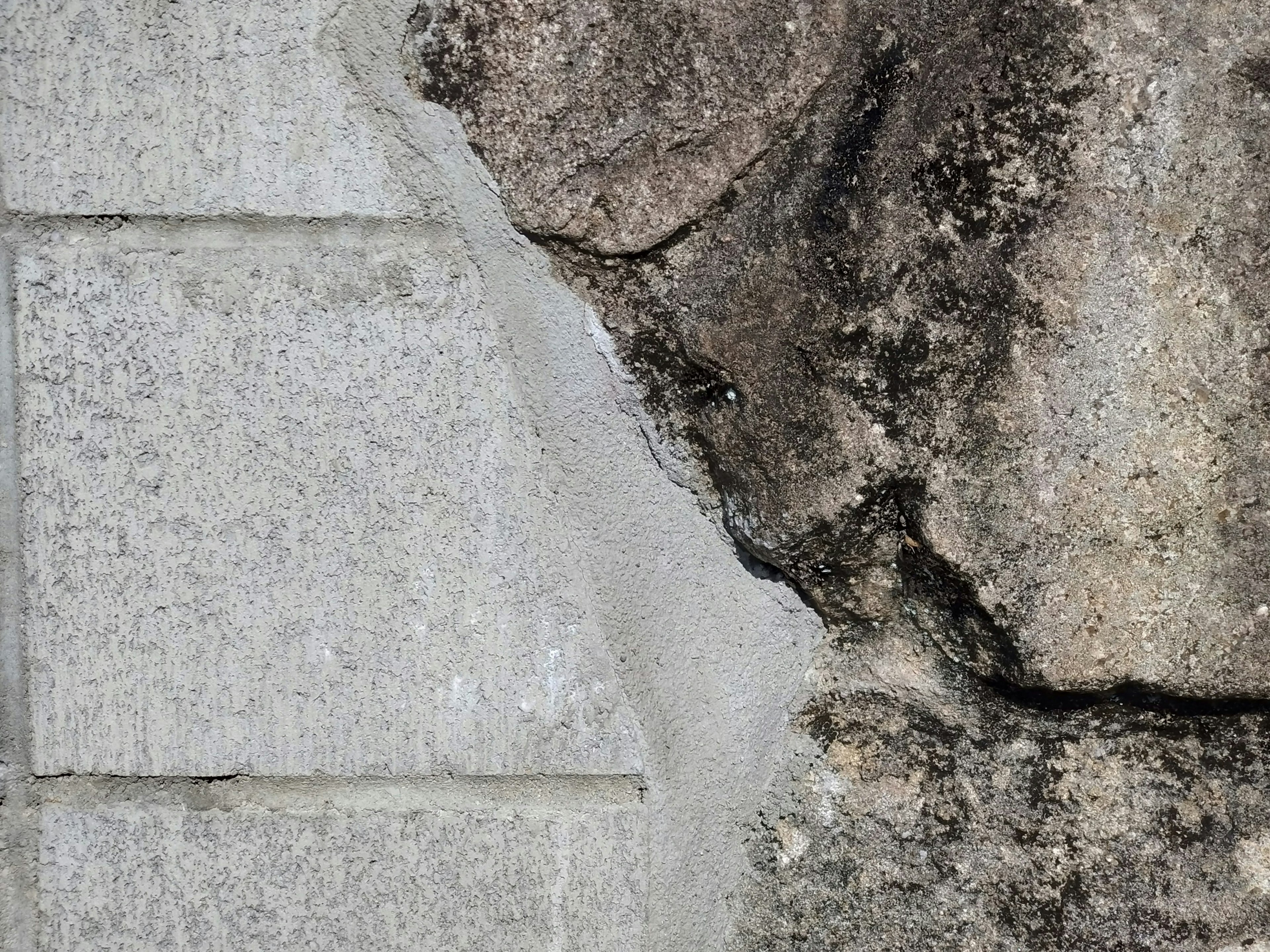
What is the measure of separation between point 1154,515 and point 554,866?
0.52 meters

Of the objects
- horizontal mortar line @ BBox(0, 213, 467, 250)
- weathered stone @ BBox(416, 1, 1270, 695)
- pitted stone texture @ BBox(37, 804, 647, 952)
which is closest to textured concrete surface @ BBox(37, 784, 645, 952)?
pitted stone texture @ BBox(37, 804, 647, 952)

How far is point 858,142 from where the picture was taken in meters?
0.73

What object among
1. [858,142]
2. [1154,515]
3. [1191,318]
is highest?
[858,142]

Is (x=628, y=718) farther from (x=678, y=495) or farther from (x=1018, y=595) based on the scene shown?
(x=1018, y=595)

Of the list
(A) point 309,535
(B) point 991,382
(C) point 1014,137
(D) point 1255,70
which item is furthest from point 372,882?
(D) point 1255,70

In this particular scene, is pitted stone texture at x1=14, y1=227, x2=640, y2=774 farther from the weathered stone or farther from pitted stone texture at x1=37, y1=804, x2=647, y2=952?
the weathered stone

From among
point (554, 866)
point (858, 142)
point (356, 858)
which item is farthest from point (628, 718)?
point (858, 142)

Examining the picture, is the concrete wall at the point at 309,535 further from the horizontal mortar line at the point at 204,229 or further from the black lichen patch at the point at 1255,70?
the black lichen patch at the point at 1255,70

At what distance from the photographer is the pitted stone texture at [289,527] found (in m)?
0.74

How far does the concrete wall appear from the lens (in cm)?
72

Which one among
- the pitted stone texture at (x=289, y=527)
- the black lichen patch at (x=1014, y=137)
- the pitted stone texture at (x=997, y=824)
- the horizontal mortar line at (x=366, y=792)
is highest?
the black lichen patch at (x=1014, y=137)

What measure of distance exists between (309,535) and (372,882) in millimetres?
276

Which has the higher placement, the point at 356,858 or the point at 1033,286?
the point at 1033,286

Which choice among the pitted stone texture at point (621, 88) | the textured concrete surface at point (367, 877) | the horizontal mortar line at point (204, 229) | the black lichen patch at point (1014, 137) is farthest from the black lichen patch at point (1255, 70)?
the textured concrete surface at point (367, 877)
